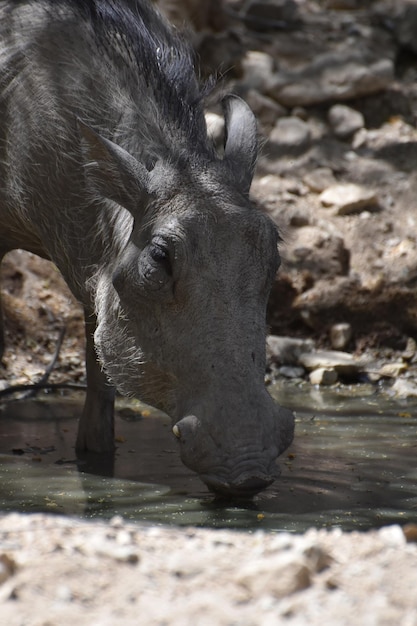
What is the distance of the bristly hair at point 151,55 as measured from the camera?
4.99 meters

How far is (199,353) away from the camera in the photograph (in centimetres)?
425

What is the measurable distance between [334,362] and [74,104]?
2903 mm

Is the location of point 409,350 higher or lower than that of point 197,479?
higher

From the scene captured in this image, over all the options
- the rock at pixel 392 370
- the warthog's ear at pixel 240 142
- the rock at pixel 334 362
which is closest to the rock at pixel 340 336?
the rock at pixel 334 362

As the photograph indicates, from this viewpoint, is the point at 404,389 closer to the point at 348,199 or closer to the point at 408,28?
the point at 348,199

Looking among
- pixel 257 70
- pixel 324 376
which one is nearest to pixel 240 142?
pixel 324 376

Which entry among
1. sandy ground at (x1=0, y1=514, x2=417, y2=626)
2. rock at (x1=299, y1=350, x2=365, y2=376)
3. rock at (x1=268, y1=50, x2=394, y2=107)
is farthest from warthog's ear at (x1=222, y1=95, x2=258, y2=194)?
rock at (x1=268, y1=50, x2=394, y2=107)

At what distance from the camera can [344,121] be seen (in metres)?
9.71

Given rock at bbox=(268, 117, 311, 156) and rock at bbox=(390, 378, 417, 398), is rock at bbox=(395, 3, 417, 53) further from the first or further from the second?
rock at bbox=(390, 378, 417, 398)

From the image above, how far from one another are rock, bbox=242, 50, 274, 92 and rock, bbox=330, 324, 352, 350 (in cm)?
283

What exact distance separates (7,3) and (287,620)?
3982 mm

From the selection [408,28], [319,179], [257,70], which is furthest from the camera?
[408,28]

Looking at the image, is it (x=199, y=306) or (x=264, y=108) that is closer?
(x=199, y=306)

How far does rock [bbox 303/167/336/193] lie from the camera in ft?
29.4
